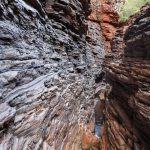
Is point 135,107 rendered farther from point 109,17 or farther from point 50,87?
point 109,17

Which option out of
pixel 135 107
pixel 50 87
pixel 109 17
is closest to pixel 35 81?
pixel 50 87

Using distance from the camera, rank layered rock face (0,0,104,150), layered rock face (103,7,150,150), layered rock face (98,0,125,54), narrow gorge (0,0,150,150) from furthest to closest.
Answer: layered rock face (98,0,125,54)
layered rock face (103,7,150,150)
narrow gorge (0,0,150,150)
layered rock face (0,0,104,150)

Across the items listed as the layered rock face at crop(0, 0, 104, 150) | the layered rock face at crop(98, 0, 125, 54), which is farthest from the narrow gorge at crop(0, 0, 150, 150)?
the layered rock face at crop(98, 0, 125, 54)

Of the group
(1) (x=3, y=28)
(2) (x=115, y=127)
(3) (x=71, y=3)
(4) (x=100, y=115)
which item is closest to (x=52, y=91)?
(1) (x=3, y=28)

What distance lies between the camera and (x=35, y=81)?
5.25 metres

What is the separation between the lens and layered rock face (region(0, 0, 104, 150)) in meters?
3.85

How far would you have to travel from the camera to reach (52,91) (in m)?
5.95

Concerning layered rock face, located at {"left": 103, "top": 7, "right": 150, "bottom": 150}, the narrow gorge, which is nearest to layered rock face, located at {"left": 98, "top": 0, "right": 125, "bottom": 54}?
the narrow gorge

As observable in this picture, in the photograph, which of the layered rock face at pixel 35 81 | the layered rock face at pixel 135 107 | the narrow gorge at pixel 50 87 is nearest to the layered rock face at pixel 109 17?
the narrow gorge at pixel 50 87

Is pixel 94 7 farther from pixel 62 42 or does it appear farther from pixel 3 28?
pixel 3 28

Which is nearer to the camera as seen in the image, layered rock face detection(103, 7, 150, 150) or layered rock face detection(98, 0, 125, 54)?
layered rock face detection(103, 7, 150, 150)

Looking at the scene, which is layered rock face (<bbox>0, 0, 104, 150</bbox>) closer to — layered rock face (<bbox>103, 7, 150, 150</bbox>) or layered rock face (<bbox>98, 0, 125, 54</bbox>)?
layered rock face (<bbox>103, 7, 150, 150</bbox>)

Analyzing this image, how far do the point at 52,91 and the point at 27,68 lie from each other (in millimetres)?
1166

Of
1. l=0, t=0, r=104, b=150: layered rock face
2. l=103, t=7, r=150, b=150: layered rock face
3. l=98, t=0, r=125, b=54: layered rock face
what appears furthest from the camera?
l=98, t=0, r=125, b=54: layered rock face
